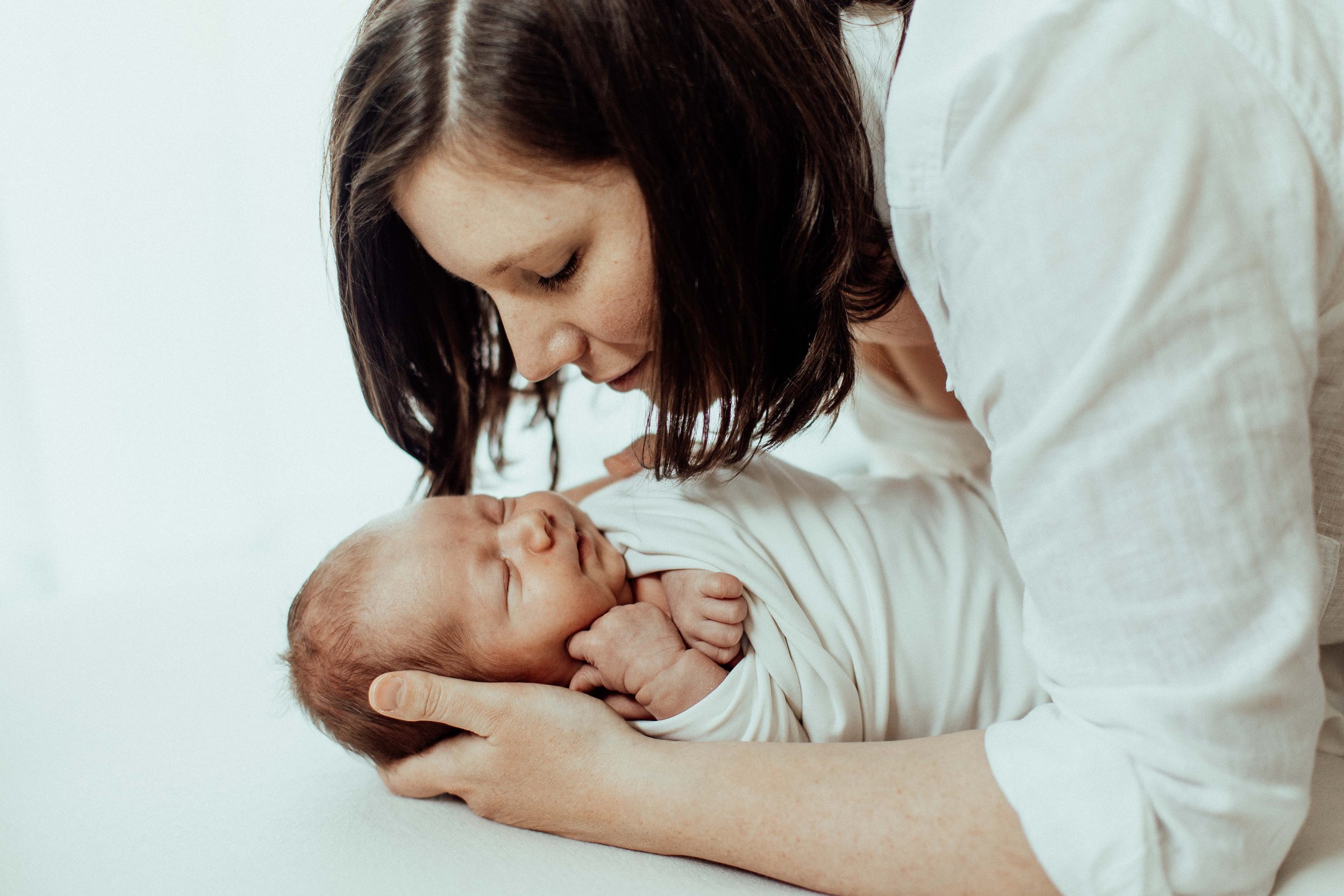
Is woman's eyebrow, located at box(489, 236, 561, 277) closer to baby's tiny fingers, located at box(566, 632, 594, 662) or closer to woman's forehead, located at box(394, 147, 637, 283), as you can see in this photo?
woman's forehead, located at box(394, 147, 637, 283)

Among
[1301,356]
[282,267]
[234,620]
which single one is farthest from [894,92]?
[282,267]

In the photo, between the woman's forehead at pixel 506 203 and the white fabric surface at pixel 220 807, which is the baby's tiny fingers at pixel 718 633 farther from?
the woman's forehead at pixel 506 203

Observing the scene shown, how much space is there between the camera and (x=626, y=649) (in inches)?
47.8

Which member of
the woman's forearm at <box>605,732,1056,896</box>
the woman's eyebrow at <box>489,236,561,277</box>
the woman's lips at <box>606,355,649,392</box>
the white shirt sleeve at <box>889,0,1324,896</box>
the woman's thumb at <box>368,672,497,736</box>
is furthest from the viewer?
the woman's lips at <box>606,355,649,392</box>

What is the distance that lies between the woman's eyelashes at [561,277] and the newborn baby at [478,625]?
342 millimetres

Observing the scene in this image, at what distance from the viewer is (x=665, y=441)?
3.78ft

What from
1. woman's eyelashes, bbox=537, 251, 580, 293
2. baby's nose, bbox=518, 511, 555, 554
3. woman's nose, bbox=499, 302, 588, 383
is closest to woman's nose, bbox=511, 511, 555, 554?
baby's nose, bbox=518, 511, 555, 554

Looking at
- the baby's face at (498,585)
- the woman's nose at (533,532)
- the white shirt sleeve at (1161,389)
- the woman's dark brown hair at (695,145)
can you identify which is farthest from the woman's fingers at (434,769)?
the white shirt sleeve at (1161,389)

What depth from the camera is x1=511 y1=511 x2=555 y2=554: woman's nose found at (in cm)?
A: 126

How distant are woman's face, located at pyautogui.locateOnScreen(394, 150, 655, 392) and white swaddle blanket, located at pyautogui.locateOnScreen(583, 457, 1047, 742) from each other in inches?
11.3

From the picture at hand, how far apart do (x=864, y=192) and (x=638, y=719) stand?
2.10 ft

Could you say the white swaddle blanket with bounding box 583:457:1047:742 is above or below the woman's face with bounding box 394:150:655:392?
below

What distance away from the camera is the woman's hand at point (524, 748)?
1.05 meters

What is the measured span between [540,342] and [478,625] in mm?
347
